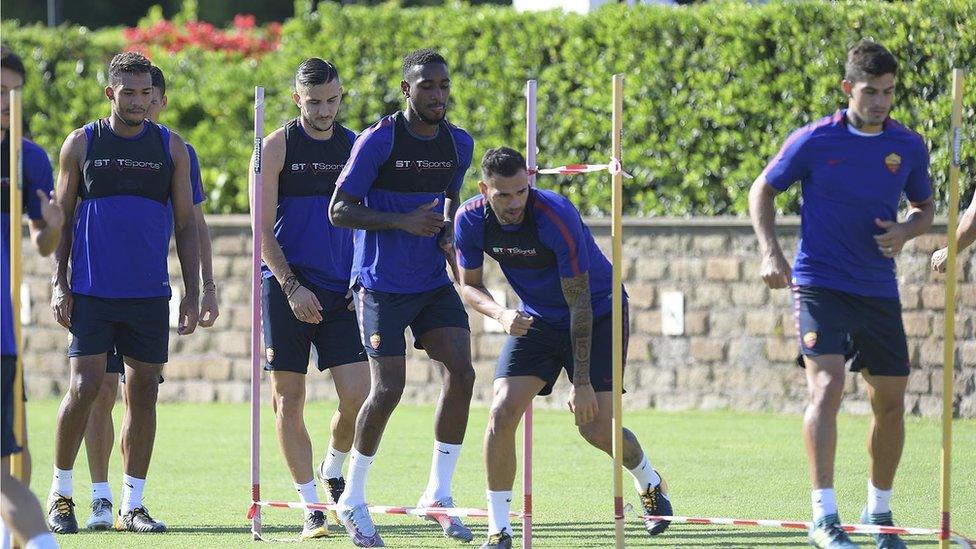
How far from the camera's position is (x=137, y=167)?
8.02 m

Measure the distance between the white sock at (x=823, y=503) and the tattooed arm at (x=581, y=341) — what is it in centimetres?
103

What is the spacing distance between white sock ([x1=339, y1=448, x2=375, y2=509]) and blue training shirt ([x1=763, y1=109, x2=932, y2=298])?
7.58 feet

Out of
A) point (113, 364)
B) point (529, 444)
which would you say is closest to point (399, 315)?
point (529, 444)

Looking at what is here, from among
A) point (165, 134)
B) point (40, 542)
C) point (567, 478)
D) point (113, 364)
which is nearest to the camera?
point (40, 542)

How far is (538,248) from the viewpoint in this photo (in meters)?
7.03

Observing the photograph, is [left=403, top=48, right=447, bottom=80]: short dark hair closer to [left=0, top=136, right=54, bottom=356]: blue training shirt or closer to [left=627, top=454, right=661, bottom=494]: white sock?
[left=0, top=136, right=54, bottom=356]: blue training shirt

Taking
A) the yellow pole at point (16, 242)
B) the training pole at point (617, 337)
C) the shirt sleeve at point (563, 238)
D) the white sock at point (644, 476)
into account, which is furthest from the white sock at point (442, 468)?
the yellow pole at point (16, 242)

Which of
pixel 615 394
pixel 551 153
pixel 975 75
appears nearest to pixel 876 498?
pixel 615 394

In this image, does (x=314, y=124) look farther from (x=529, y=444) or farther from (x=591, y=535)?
(x=591, y=535)

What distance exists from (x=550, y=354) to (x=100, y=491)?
2.71 m

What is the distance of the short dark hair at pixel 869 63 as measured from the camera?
6672mm

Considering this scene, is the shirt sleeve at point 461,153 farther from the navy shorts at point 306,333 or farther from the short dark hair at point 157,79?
the short dark hair at point 157,79

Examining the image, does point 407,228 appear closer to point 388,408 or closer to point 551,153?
point 388,408

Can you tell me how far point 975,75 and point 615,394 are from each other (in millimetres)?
6322
